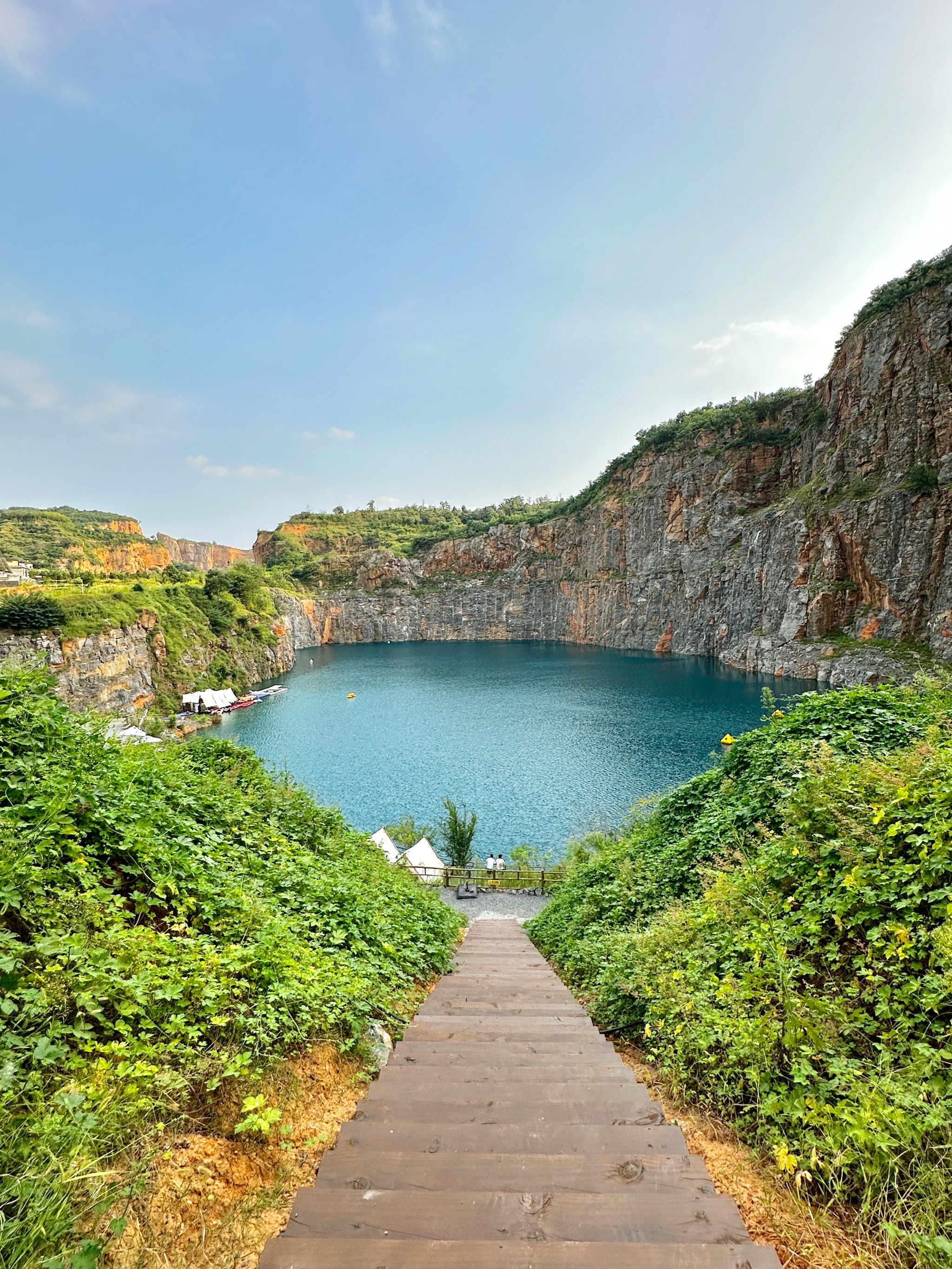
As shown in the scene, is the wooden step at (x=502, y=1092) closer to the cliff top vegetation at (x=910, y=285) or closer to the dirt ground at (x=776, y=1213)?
the dirt ground at (x=776, y=1213)

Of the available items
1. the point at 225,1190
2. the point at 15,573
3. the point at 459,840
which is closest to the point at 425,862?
the point at 459,840

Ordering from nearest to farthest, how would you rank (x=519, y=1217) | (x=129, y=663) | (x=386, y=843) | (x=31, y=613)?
(x=519, y=1217) → (x=386, y=843) → (x=31, y=613) → (x=129, y=663)

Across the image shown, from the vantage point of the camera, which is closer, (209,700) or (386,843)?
(386,843)

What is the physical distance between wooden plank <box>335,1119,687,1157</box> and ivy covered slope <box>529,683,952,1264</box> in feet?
1.65

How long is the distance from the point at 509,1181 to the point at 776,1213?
1009 mm

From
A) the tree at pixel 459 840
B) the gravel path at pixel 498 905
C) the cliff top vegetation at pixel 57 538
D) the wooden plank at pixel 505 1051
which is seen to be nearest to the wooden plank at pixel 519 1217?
the wooden plank at pixel 505 1051

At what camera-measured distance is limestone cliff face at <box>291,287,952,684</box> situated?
36750 millimetres

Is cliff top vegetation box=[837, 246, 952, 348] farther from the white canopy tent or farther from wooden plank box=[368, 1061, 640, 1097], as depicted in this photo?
the white canopy tent

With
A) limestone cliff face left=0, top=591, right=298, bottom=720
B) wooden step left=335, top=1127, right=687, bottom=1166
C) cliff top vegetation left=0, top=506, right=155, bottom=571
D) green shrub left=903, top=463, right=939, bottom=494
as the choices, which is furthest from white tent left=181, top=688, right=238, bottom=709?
green shrub left=903, top=463, right=939, bottom=494

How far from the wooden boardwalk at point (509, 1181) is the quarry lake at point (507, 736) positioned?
1726cm

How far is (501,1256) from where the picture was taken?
4.88 feet

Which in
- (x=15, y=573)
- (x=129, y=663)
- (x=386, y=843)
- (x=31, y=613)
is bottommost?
(x=386, y=843)

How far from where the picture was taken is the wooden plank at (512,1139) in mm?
2043

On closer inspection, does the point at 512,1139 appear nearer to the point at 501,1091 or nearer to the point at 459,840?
the point at 501,1091
